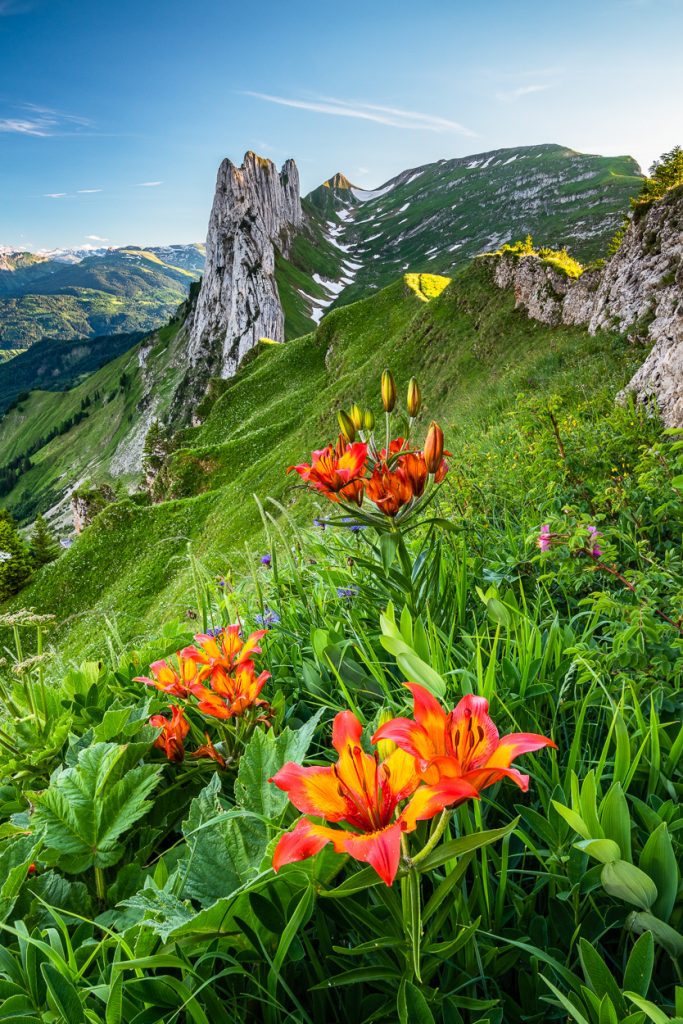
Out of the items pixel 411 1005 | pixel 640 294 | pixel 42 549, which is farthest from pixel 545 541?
pixel 42 549

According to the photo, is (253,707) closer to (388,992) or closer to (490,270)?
(388,992)

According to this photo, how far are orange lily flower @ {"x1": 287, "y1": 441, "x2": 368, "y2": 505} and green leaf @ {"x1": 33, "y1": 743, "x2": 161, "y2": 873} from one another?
115 cm

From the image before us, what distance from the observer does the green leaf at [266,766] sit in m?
1.40

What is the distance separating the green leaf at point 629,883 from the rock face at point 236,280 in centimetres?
9482

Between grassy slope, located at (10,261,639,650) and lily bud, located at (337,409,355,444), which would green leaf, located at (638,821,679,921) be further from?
grassy slope, located at (10,261,639,650)

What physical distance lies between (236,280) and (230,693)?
109 metres

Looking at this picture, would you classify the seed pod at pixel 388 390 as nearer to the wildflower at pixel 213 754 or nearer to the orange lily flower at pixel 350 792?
the wildflower at pixel 213 754

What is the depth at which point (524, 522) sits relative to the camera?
3793 mm

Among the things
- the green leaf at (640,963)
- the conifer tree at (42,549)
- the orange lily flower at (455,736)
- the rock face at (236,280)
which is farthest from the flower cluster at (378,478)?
the rock face at (236,280)

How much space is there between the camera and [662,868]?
1191 mm

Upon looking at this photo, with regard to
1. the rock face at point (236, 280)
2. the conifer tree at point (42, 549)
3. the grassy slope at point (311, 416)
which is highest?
the rock face at point (236, 280)

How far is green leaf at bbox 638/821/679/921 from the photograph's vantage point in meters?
1.16

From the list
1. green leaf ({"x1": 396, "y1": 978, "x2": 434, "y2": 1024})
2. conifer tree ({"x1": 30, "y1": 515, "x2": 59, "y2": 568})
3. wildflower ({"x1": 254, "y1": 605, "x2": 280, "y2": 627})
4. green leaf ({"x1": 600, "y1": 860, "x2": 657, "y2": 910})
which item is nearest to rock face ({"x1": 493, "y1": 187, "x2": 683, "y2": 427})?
wildflower ({"x1": 254, "y1": 605, "x2": 280, "y2": 627})

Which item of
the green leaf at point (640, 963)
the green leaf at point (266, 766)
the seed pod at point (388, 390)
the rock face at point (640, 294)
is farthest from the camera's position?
the rock face at point (640, 294)
